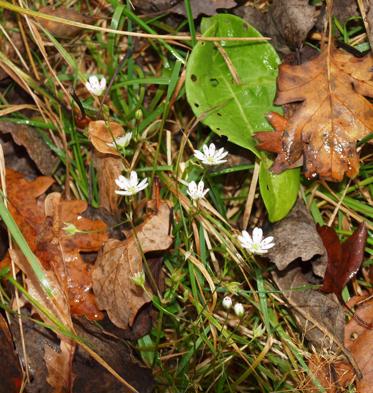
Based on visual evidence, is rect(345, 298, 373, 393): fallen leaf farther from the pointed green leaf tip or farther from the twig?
the twig

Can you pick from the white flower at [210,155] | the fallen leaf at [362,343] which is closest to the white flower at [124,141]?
the white flower at [210,155]

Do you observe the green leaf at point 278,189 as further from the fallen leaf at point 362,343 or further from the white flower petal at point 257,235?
the fallen leaf at point 362,343

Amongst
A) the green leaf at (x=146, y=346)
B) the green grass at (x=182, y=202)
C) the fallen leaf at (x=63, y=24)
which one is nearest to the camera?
the green grass at (x=182, y=202)

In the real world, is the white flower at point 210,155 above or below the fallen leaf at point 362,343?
above

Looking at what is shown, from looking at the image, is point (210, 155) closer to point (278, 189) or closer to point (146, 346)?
point (278, 189)

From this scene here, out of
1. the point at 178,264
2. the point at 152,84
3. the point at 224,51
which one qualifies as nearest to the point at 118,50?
the point at 152,84

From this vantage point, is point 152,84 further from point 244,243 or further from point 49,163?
point 244,243

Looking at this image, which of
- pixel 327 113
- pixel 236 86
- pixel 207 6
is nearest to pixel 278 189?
pixel 327 113
